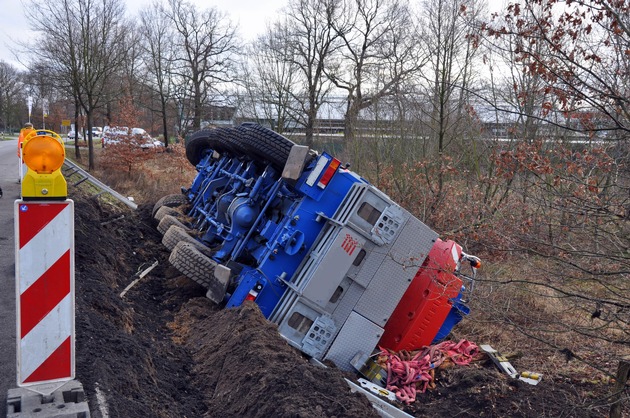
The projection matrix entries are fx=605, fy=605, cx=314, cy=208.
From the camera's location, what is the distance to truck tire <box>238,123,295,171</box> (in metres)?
7.71

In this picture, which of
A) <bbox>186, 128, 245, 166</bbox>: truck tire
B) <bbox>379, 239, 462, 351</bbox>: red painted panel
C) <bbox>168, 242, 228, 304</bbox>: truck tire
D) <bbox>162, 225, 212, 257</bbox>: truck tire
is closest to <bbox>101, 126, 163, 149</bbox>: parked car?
<bbox>186, 128, 245, 166</bbox>: truck tire

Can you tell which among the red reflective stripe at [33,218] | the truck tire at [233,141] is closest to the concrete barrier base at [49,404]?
the red reflective stripe at [33,218]

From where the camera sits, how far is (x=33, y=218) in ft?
9.80

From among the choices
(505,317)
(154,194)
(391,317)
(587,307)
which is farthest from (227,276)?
(154,194)

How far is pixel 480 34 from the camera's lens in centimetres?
461

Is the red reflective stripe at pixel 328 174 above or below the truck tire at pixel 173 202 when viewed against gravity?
above

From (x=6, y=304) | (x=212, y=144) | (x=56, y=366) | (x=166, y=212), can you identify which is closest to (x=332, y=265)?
(x=6, y=304)

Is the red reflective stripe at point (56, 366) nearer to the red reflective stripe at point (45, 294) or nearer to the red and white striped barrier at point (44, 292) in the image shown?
the red and white striped barrier at point (44, 292)

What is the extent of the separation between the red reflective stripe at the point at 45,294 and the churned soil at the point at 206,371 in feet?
2.35

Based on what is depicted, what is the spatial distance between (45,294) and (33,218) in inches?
15.3

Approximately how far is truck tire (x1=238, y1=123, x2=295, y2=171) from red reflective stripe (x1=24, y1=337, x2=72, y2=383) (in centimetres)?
477

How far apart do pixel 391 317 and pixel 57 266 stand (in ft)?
15.9

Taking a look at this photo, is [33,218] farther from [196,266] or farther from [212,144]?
[212,144]

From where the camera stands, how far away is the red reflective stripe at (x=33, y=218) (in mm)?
2961
